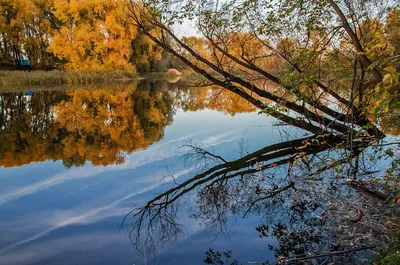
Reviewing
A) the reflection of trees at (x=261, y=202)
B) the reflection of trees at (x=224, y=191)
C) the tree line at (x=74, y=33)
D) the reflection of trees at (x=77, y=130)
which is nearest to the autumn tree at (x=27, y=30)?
the tree line at (x=74, y=33)

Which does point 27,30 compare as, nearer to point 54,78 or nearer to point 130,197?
point 54,78

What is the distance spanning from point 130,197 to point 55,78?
27.1m

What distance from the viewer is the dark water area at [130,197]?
3928 mm

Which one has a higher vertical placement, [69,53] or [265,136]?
[69,53]

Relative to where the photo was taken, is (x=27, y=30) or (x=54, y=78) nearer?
(x=54, y=78)

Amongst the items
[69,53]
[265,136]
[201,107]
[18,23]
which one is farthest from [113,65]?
[265,136]

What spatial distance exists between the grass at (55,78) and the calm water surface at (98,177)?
13478 mm

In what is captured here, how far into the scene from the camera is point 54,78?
2922 cm

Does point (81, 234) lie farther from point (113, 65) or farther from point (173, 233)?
point (113, 65)

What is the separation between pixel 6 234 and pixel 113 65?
3375 centimetres

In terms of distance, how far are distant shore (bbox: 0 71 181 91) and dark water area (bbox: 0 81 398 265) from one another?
1671 centimetres

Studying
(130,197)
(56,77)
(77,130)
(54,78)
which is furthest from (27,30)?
(130,197)

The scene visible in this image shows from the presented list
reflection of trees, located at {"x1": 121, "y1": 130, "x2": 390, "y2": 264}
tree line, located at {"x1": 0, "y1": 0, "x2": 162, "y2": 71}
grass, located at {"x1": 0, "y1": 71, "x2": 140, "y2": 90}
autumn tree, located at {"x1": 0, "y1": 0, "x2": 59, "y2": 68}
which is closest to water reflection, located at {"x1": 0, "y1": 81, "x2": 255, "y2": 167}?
reflection of trees, located at {"x1": 121, "y1": 130, "x2": 390, "y2": 264}

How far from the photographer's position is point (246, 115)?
14.5 meters
